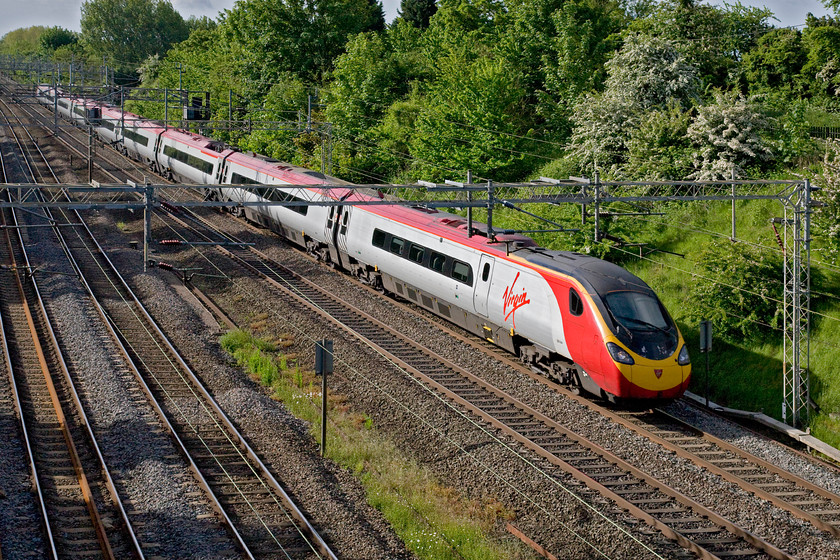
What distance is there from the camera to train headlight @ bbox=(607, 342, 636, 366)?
597 inches

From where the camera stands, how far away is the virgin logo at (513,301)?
17.5m

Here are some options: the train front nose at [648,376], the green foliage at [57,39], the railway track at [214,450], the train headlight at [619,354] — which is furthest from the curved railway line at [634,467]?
the green foliage at [57,39]

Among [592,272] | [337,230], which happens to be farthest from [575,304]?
[337,230]

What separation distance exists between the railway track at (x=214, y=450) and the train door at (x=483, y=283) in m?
6.37

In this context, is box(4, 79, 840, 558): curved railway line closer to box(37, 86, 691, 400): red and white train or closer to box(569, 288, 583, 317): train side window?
box(37, 86, 691, 400): red and white train

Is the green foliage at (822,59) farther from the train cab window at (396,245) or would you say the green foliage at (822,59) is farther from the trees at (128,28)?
the trees at (128,28)

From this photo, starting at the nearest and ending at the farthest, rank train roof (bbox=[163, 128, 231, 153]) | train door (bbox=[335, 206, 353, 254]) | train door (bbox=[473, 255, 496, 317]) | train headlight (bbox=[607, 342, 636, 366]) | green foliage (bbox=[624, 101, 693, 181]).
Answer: train headlight (bbox=[607, 342, 636, 366]) → train door (bbox=[473, 255, 496, 317]) → train door (bbox=[335, 206, 353, 254]) → green foliage (bbox=[624, 101, 693, 181]) → train roof (bbox=[163, 128, 231, 153])

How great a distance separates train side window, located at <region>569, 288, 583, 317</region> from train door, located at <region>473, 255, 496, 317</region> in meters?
2.83

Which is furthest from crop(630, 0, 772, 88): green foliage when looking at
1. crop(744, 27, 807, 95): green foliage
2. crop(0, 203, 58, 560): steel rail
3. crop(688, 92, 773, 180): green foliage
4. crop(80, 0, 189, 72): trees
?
crop(80, 0, 189, 72): trees

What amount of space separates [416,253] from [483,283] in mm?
3138

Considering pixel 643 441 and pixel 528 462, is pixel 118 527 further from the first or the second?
pixel 643 441

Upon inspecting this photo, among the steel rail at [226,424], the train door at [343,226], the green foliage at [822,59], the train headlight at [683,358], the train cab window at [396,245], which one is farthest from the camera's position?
the green foliage at [822,59]

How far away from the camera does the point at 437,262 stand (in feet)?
67.9

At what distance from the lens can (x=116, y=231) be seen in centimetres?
3259
